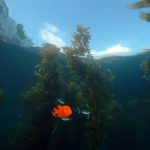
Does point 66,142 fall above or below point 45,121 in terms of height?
below

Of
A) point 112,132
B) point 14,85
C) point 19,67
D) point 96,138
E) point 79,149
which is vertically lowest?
point 79,149

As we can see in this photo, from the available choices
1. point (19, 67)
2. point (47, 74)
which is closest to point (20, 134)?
point (47, 74)

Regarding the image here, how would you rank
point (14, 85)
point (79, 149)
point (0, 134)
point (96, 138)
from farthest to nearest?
1. point (14, 85)
2. point (0, 134)
3. point (79, 149)
4. point (96, 138)

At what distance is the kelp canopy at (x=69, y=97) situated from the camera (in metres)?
16.6

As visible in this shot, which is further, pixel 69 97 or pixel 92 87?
pixel 69 97

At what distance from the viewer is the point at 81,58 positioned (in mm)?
18703

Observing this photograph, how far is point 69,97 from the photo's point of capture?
60.2 feet

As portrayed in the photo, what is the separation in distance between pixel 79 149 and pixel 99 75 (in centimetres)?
968

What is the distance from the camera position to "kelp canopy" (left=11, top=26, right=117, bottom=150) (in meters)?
16.6

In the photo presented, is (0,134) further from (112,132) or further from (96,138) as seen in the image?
(96,138)

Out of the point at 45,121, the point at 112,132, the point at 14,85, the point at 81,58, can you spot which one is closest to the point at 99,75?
the point at 81,58

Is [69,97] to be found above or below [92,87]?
below

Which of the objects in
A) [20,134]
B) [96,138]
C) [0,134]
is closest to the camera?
[96,138]

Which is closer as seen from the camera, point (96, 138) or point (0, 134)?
point (96, 138)
